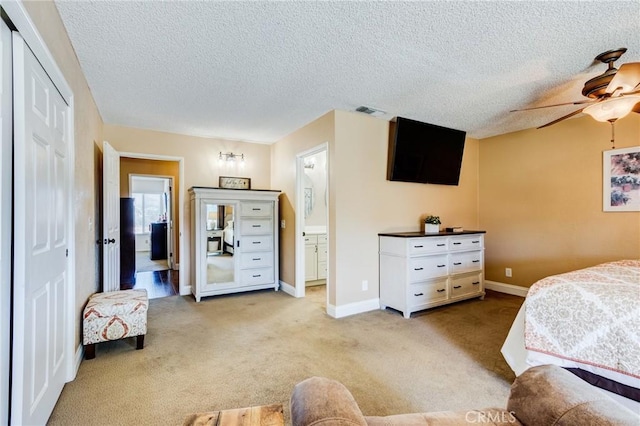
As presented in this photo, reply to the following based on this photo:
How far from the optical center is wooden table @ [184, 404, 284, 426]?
3.09 feet

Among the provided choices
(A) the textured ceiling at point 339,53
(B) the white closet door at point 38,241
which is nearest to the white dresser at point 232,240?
(A) the textured ceiling at point 339,53

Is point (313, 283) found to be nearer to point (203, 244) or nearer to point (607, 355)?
point (203, 244)

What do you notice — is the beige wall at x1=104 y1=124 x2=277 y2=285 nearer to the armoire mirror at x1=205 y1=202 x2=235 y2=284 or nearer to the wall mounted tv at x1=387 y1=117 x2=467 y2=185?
the armoire mirror at x1=205 y1=202 x2=235 y2=284

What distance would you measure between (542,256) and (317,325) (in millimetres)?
3357

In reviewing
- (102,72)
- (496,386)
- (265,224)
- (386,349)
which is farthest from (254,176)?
(496,386)

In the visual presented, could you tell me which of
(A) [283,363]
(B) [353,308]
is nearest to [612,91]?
(B) [353,308]

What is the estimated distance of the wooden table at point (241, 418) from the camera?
3.09 ft

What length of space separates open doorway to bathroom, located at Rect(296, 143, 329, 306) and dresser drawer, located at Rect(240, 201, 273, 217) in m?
0.50

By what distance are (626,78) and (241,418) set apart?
2981 millimetres

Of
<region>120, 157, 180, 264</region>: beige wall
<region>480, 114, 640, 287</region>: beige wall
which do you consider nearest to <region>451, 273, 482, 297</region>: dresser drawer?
<region>480, 114, 640, 287</region>: beige wall

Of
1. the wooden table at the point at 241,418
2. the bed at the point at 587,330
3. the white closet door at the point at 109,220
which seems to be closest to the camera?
the wooden table at the point at 241,418

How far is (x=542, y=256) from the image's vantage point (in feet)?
13.7

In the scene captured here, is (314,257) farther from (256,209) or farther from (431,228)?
(431,228)

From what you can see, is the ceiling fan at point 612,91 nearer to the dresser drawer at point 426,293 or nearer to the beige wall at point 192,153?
the dresser drawer at point 426,293
